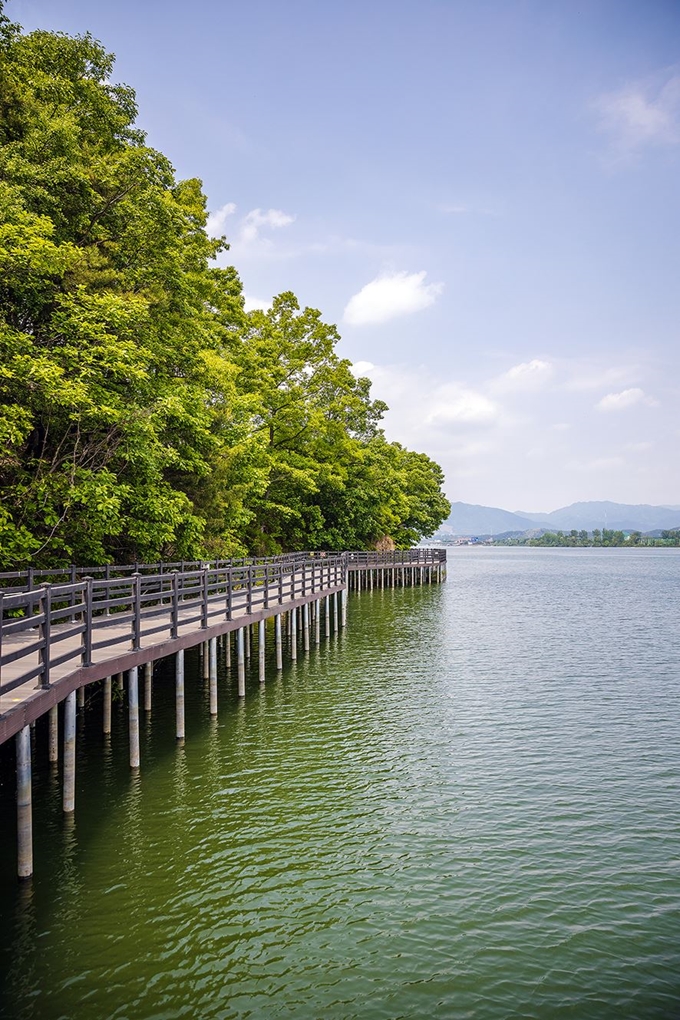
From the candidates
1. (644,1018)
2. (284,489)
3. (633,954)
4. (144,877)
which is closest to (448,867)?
(633,954)

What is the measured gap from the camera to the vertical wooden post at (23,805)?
943 centimetres

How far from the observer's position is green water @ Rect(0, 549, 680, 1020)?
7.50m

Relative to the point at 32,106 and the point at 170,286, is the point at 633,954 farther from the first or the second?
the point at 32,106

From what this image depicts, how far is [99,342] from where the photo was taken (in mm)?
18656

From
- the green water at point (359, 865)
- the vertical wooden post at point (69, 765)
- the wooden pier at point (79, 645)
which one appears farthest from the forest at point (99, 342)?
the vertical wooden post at point (69, 765)

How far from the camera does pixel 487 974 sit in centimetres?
778

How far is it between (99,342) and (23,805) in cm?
1247

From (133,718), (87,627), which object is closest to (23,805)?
(87,627)

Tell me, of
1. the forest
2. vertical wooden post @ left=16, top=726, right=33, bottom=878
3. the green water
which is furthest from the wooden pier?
the forest

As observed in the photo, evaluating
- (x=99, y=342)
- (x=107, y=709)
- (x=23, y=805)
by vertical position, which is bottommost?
(x=107, y=709)

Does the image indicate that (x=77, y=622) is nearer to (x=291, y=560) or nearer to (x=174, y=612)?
(x=174, y=612)

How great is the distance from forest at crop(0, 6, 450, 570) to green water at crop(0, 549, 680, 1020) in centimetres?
524

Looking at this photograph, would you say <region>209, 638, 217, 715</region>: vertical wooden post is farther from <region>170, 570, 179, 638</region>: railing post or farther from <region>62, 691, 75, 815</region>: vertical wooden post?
<region>62, 691, 75, 815</region>: vertical wooden post

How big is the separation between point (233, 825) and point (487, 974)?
5.00 m
